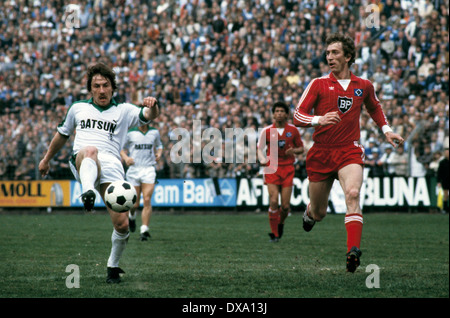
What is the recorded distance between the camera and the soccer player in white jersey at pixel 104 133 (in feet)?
26.0

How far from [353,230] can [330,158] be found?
3.58 ft

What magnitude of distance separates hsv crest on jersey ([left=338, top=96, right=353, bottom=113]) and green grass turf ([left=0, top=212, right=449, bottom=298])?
2.02 m

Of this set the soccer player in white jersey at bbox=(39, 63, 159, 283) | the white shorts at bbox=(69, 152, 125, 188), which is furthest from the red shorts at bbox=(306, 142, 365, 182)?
the white shorts at bbox=(69, 152, 125, 188)

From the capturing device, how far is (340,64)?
8.45m

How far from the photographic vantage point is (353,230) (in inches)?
310

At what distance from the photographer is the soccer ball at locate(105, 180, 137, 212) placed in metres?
7.34

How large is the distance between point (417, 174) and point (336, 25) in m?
6.76

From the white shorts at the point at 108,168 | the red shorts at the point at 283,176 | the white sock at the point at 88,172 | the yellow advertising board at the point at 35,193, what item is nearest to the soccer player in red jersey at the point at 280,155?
the red shorts at the point at 283,176

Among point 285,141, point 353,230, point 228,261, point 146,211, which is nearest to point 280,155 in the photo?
point 285,141

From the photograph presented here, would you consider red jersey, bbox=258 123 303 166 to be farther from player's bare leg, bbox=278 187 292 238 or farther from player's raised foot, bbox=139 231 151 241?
player's raised foot, bbox=139 231 151 241

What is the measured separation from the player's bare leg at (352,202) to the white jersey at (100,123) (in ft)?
8.21

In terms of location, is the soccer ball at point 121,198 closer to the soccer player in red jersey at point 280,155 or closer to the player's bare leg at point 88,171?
the player's bare leg at point 88,171
